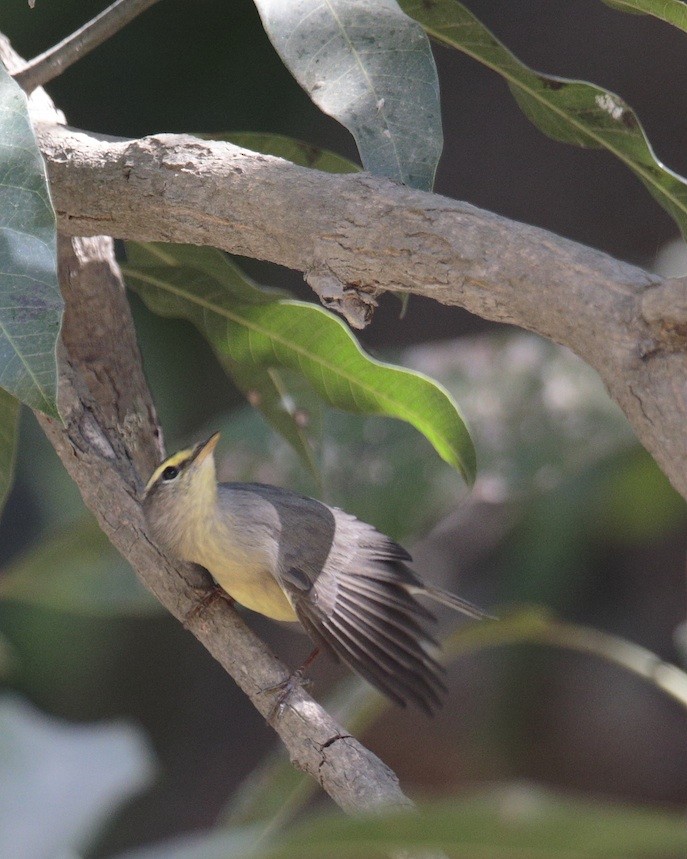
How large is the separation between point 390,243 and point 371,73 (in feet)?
1.06

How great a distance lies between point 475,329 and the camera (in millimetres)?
4238

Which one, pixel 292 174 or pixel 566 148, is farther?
pixel 566 148

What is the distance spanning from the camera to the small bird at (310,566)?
4.83 ft

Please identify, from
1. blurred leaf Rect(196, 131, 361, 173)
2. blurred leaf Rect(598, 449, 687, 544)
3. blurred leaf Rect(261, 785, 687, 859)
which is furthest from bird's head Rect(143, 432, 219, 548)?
blurred leaf Rect(598, 449, 687, 544)

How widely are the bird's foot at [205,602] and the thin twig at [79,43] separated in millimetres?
743

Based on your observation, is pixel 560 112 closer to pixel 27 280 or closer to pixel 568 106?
pixel 568 106

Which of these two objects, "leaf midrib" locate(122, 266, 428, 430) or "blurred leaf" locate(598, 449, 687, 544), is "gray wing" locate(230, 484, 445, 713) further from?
"blurred leaf" locate(598, 449, 687, 544)

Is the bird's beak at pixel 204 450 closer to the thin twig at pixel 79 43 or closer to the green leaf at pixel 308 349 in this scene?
the green leaf at pixel 308 349

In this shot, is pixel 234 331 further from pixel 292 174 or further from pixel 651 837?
pixel 651 837

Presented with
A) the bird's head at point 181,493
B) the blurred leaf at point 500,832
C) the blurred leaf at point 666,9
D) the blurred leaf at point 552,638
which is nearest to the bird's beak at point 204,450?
the bird's head at point 181,493

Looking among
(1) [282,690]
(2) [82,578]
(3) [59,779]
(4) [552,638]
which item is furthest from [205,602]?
(4) [552,638]

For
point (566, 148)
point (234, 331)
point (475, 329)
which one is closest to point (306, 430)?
point (234, 331)

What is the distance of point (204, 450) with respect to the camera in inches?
71.9

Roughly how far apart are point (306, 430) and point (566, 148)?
119 inches
